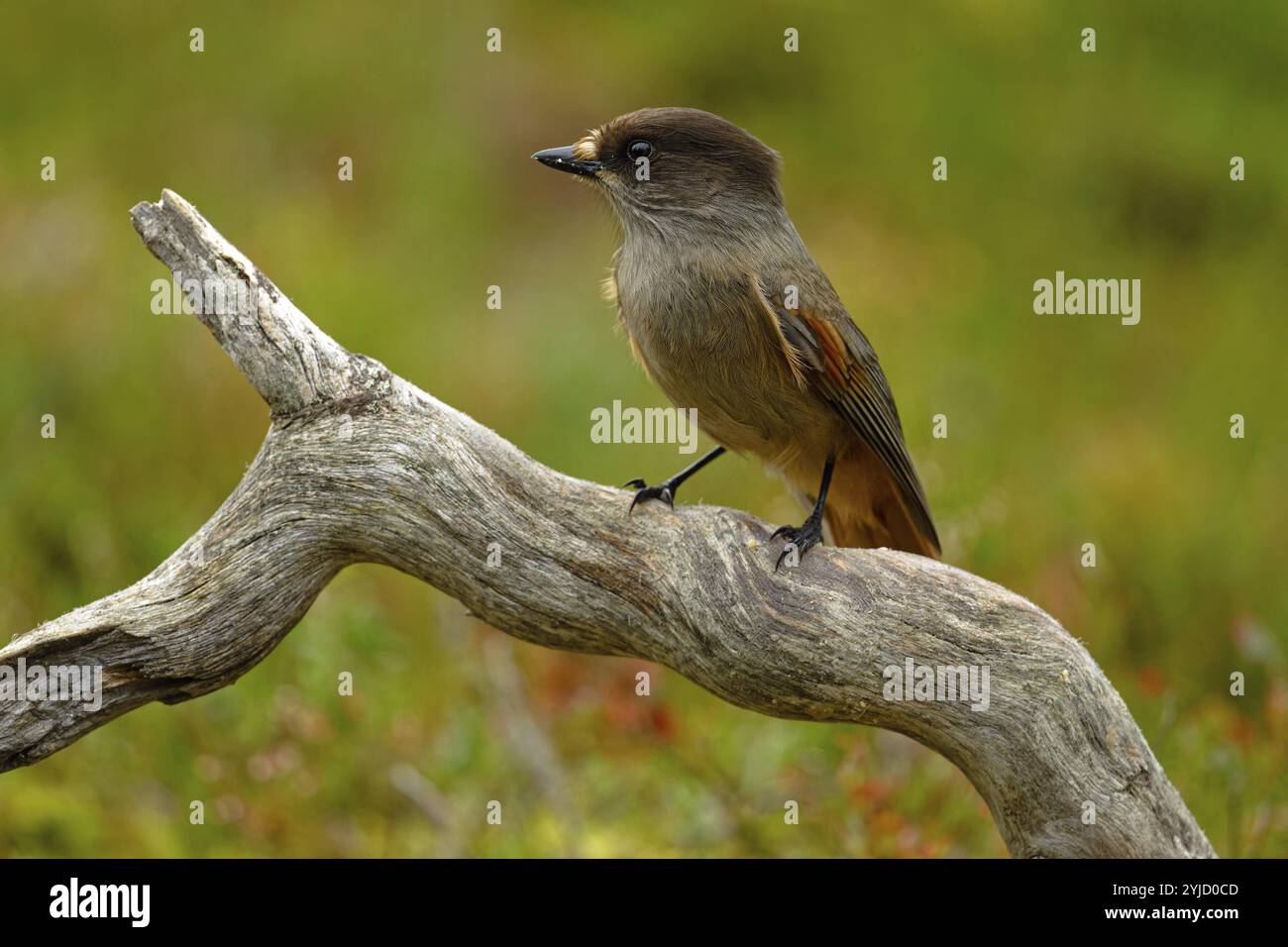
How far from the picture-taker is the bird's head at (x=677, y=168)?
4.02m

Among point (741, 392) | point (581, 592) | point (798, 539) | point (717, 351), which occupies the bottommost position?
point (581, 592)

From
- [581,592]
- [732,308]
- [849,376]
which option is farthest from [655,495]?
[849,376]

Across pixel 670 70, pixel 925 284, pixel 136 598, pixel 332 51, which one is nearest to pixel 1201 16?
pixel 925 284

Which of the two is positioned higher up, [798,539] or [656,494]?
[656,494]

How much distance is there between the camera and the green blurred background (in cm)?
506

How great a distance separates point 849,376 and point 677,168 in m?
0.79

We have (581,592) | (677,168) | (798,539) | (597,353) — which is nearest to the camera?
(581,592)

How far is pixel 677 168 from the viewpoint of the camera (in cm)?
404

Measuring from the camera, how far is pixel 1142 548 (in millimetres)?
7020

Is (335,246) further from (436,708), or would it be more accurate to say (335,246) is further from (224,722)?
(224,722)

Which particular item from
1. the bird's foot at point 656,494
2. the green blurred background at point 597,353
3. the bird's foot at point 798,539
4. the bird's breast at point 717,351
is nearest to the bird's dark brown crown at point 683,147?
the bird's breast at point 717,351

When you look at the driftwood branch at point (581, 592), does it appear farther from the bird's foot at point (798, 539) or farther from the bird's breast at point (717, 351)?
the bird's breast at point (717, 351)

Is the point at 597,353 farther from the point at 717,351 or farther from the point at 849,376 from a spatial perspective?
the point at 717,351

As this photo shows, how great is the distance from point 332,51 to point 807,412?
7.80 m
